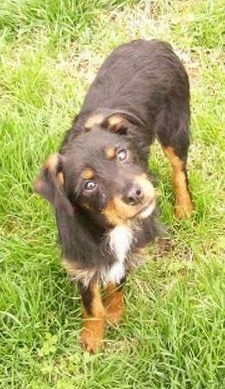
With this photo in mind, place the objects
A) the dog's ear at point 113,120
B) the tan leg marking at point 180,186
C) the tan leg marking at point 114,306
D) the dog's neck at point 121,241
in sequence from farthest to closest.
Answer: the tan leg marking at point 180,186 → the tan leg marking at point 114,306 → the dog's neck at point 121,241 → the dog's ear at point 113,120

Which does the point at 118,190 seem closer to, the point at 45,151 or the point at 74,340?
the point at 74,340

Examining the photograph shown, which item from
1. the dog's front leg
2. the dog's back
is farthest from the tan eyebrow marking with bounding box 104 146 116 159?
the dog's front leg

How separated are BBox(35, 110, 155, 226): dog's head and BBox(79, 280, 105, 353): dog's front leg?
496mm

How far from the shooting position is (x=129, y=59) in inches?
163

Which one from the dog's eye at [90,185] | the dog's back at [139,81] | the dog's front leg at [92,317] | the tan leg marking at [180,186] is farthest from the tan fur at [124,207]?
the tan leg marking at [180,186]

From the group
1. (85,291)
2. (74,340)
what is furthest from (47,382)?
(85,291)

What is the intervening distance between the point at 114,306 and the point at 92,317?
0.62ft

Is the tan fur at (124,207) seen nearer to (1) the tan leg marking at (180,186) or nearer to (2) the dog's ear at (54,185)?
(2) the dog's ear at (54,185)

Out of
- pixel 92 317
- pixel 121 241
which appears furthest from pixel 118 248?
→ pixel 92 317

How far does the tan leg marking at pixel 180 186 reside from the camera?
441cm

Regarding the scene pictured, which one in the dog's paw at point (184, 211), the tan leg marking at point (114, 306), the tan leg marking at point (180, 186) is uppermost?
the tan leg marking at point (180, 186)

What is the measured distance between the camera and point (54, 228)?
14.4 ft

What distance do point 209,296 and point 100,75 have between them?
1257 millimetres

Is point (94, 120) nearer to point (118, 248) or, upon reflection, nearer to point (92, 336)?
point (118, 248)
